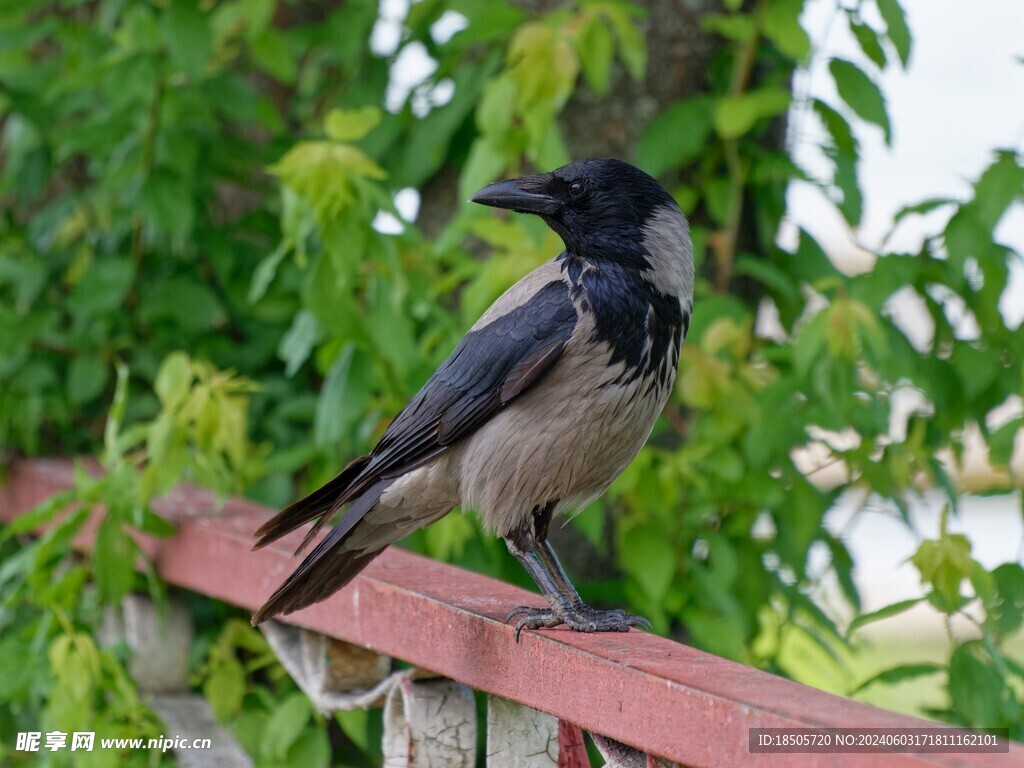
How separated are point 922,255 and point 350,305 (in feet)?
4.74

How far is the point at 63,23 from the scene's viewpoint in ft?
13.6

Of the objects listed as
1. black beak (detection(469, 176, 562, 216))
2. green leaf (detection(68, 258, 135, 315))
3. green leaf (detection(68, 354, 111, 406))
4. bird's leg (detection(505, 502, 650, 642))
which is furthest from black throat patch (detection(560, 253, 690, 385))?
green leaf (detection(68, 354, 111, 406))

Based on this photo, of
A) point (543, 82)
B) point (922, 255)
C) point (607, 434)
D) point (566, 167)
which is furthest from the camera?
point (922, 255)

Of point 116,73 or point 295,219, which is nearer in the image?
point 295,219

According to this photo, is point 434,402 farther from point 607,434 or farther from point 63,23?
point 63,23

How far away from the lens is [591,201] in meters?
2.47

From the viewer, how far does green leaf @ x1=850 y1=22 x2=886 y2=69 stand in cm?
310

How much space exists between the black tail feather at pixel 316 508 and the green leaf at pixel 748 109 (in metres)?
1.48

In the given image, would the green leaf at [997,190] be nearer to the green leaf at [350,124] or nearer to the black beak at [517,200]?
the black beak at [517,200]

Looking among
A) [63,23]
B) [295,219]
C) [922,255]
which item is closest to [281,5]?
[63,23]

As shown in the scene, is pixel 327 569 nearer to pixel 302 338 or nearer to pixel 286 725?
pixel 286 725

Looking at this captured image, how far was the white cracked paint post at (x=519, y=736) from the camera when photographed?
7.23 ft

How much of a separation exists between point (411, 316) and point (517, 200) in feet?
3.09

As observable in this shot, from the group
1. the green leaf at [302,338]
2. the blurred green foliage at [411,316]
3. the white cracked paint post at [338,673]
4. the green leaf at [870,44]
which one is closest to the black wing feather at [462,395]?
the white cracked paint post at [338,673]
